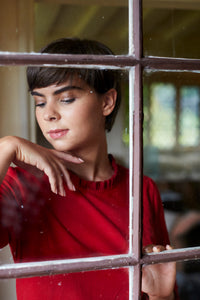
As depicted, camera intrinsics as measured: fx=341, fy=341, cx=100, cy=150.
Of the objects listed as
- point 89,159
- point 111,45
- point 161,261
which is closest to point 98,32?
point 111,45

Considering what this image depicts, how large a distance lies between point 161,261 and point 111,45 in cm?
44

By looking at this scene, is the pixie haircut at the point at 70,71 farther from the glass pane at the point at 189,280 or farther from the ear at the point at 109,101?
the glass pane at the point at 189,280

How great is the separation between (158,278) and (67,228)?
23 centimetres

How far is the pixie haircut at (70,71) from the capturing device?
24.6 inches

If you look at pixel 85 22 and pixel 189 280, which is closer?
pixel 85 22

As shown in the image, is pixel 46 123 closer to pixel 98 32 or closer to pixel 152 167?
pixel 98 32

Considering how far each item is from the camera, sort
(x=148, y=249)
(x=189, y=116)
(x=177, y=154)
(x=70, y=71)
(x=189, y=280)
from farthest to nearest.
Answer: (x=189, y=116)
(x=177, y=154)
(x=189, y=280)
(x=148, y=249)
(x=70, y=71)

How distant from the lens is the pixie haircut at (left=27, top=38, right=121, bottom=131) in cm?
62

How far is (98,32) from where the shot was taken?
0.69 meters

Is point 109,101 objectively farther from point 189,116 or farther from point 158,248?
point 189,116

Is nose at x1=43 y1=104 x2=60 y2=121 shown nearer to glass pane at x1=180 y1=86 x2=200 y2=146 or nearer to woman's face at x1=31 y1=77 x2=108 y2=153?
woman's face at x1=31 y1=77 x2=108 y2=153

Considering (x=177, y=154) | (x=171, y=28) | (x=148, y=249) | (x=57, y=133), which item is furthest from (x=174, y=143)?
(x=57, y=133)

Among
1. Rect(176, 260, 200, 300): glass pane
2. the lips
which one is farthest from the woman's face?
Rect(176, 260, 200, 300): glass pane

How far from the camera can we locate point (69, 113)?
651 mm
